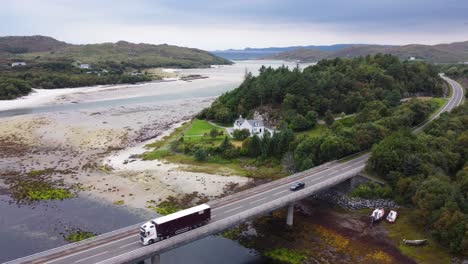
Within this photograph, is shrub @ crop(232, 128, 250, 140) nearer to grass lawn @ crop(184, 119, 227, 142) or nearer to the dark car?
grass lawn @ crop(184, 119, 227, 142)

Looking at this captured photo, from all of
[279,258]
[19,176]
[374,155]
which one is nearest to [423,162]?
[374,155]

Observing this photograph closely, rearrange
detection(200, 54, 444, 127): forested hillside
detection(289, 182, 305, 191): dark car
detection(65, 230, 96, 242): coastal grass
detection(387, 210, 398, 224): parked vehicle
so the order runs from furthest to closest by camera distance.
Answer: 1. detection(200, 54, 444, 127): forested hillside
2. detection(289, 182, 305, 191): dark car
3. detection(387, 210, 398, 224): parked vehicle
4. detection(65, 230, 96, 242): coastal grass

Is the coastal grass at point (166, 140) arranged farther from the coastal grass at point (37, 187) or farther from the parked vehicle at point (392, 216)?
Result: the parked vehicle at point (392, 216)

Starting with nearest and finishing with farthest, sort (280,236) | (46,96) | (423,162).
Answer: (280,236) < (423,162) < (46,96)

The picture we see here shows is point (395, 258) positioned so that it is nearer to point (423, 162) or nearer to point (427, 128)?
point (423, 162)

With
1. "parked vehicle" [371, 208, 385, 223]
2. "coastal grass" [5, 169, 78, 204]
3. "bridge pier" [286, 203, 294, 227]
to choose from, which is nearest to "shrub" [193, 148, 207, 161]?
"coastal grass" [5, 169, 78, 204]
